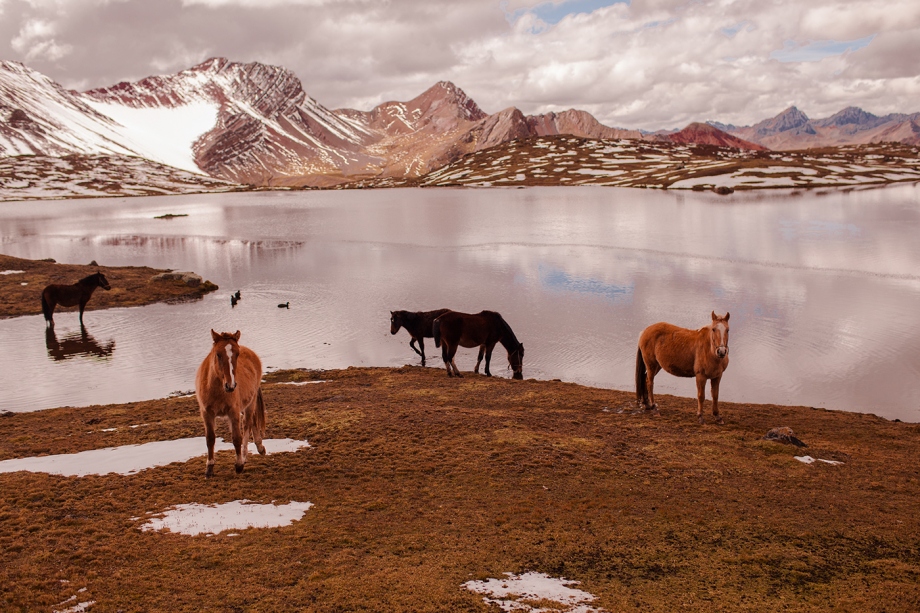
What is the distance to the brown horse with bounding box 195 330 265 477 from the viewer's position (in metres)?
11.3

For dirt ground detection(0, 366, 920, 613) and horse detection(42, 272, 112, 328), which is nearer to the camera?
dirt ground detection(0, 366, 920, 613)

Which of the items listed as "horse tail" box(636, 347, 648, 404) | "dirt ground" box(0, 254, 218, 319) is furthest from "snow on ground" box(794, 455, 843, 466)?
"dirt ground" box(0, 254, 218, 319)

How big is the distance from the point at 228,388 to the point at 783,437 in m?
12.5

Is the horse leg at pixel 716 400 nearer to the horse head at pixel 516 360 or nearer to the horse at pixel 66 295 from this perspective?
the horse head at pixel 516 360

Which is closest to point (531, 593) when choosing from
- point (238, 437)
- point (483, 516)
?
point (483, 516)

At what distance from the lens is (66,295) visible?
36469 mm

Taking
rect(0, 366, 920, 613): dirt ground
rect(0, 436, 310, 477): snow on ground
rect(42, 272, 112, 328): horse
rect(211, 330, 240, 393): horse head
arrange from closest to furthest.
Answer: rect(0, 366, 920, 613): dirt ground, rect(211, 330, 240, 393): horse head, rect(0, 436, 310, 477): snow on ground, rect(42, 272, 112, 328): horse

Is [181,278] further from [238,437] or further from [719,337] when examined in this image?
[719,337]

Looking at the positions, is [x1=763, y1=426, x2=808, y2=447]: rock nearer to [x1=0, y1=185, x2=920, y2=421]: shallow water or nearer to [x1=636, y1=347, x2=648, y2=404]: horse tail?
[x1=636, y1=347, x2=648, y2=404]: horse tail

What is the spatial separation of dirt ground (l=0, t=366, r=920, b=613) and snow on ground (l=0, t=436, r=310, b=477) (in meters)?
0.53

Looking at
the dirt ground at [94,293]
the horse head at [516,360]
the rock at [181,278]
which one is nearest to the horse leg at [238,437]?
the horse head at [516,360]

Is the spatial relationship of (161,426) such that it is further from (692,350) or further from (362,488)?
(692,350)

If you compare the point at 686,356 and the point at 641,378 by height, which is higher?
the point at 686,356

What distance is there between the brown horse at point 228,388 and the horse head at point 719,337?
11.3 metres
